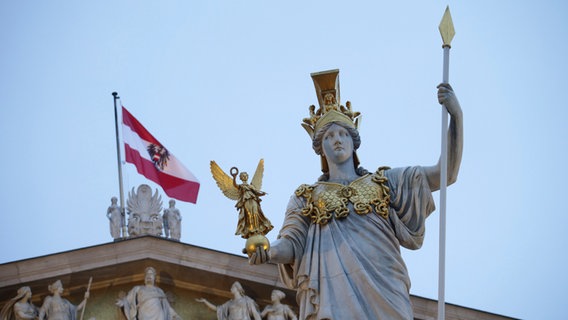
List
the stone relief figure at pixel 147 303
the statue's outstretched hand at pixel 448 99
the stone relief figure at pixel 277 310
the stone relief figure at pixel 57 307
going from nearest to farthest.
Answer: the statue's outstretched hand at pixel 448 99 → the stone relief figure at pixel 277 310 → the stone relief figure at pixel 147 303 → the stone relief figure at pixel 57 307

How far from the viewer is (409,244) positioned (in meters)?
16.1

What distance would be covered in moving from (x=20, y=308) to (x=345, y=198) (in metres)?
17.9

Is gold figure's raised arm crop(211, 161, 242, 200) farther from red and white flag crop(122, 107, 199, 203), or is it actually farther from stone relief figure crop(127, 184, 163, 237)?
red and white flag crop(122, 107, 199, 203)

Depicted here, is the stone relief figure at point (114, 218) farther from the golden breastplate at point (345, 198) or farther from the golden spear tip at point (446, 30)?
the golden spear tip at point (446, 30)

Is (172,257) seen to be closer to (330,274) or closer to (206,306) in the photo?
(206,306)

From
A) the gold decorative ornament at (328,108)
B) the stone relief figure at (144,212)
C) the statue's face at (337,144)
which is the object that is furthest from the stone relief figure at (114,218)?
the statue's face at (337,144)

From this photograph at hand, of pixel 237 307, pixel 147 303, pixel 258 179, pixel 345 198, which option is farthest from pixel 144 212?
pixel 258 179

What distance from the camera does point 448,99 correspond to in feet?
51.8

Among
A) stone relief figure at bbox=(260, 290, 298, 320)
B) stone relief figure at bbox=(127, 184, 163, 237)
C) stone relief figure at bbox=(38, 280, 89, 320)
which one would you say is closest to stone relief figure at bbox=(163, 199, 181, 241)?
stone relief figure at bbox=(127, 184, 163, 237)

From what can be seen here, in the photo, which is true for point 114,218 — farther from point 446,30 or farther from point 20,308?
point 446,30

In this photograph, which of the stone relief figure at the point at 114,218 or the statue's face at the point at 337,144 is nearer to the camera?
the statue's face at the point at 337,144

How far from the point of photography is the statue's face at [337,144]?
1655cm

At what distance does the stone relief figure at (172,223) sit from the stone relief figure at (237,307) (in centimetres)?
194

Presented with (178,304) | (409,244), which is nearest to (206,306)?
(178,304)
